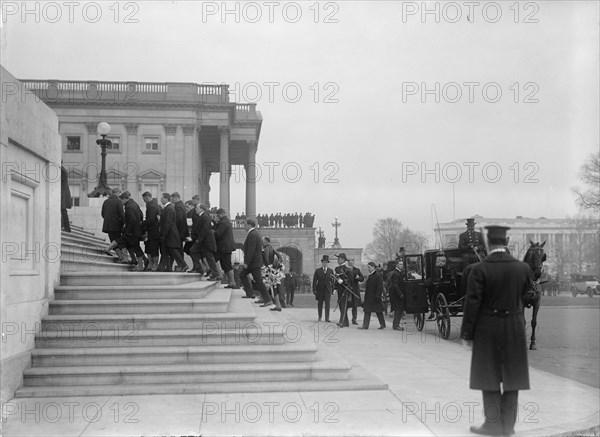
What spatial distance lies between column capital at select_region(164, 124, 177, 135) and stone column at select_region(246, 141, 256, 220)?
8.18 m

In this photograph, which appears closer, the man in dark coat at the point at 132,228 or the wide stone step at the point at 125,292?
the wide stone step at the point at 125,292

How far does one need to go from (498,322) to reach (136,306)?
20.2 ft

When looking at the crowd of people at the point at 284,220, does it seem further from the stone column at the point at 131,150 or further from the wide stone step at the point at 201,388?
the wide stone step at the point at 201,388

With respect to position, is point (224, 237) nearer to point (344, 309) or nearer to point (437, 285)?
point (437, 285)

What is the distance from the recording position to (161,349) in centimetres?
968

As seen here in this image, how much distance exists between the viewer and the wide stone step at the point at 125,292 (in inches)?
432

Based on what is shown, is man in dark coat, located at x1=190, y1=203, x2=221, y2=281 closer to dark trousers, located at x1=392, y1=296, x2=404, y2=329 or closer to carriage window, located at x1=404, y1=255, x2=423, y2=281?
dark trousers, located at x1=392, y1=296, x2=404, y2=329

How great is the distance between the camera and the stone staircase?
9.14 meters

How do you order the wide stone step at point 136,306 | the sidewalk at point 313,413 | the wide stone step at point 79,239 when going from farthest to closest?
the wide stone step at point 79,239 → the wide stone step at point 136,306 → the sidewalk at point 313,413

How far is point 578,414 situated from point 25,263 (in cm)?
732

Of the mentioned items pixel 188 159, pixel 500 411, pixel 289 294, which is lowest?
pixel 289 294

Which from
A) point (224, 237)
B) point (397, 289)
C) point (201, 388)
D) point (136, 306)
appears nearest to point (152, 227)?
point (224, 237)

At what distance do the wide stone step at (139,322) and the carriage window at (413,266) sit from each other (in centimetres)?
870

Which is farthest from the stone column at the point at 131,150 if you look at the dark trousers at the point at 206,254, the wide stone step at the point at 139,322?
the wide stone step at the point at 139,322
